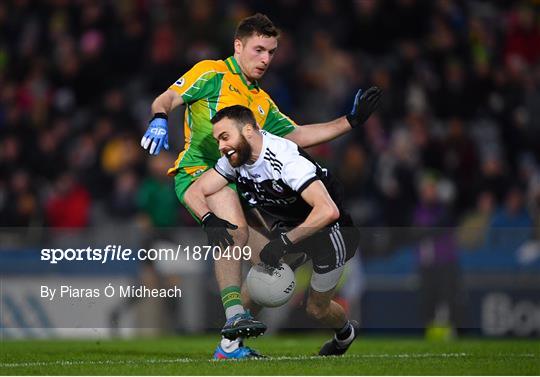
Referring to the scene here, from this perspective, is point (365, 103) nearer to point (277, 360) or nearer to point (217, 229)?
point (217, 229)

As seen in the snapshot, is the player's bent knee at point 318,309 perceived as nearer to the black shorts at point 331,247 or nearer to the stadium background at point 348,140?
the black shorts at point 331,247

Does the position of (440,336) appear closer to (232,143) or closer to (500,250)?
(500,250)

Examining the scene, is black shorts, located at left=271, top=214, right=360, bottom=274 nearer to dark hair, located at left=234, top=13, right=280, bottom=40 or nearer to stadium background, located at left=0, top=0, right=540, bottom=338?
dark hair, located at left=234, top=13, right=280, bottom=40

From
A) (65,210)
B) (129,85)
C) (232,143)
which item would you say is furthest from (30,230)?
(232,143)

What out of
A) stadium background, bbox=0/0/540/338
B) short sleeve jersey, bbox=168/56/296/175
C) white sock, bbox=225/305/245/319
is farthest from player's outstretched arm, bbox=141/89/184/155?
stadium background, bbox=0/0/540/338

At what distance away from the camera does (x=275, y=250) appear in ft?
28.2

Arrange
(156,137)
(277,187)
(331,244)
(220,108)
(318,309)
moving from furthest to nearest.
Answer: (220,108)
(318,309)
(331,244)
(277,187)
(156,137)

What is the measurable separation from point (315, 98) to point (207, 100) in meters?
8.14

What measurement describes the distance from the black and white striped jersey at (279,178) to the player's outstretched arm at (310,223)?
0.08m

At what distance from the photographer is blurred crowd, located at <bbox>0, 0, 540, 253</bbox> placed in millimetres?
16344

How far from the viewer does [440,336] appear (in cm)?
1434

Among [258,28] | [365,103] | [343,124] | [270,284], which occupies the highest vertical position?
[258,28]

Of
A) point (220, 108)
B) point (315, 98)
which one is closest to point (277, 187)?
point (220, 108)

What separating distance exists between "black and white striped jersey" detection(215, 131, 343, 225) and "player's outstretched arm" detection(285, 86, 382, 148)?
2.27 ft
